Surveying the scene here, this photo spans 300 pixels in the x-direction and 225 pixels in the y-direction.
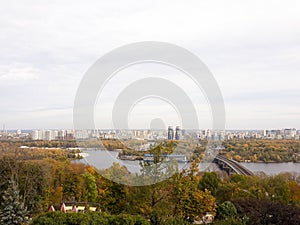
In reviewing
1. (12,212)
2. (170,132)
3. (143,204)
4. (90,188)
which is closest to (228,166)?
(90,188)

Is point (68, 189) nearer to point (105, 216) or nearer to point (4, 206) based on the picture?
point (4, 206)

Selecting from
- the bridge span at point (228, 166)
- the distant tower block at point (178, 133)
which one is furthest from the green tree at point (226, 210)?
the bridge span at point (228, 166)

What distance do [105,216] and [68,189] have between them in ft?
29.8

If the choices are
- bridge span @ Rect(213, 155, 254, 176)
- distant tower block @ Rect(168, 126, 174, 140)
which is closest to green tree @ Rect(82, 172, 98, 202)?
distant tower block @ Rect(168, 126, 174, 140)

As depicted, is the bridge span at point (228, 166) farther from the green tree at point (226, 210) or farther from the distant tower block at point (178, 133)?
the green tree at point (226, 210)

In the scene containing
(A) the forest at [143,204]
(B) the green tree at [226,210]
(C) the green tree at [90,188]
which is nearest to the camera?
(A) the forest at [143,204]

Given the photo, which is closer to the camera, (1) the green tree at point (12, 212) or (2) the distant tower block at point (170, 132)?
(1) the green tree at point (12, 212)

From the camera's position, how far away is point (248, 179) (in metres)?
17.3

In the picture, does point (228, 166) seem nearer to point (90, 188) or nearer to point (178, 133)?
point (90, 188)

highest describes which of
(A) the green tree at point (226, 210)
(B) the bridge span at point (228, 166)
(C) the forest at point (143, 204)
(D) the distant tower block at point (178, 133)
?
(D) the distant tower block at point (178, 133)

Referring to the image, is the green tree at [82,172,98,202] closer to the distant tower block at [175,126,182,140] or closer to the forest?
the forest

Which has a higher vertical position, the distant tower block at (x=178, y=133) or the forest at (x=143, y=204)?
the distant tower block at (x=178, y=133)

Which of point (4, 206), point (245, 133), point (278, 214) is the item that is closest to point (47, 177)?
point (4, 206)

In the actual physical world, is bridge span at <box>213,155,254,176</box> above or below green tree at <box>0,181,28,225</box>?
below
